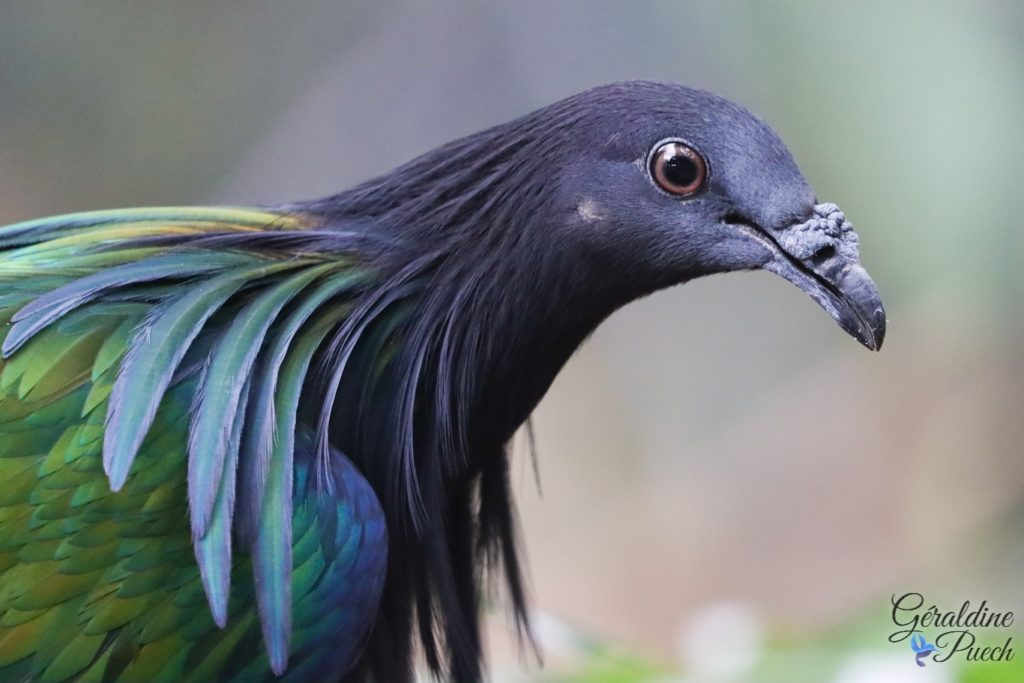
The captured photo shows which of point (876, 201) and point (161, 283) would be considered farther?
point (876, 201)

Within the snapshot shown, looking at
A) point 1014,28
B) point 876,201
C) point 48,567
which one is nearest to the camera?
point 48,567

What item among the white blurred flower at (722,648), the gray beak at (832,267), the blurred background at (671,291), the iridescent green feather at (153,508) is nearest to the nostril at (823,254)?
the gray beak at (832,267)

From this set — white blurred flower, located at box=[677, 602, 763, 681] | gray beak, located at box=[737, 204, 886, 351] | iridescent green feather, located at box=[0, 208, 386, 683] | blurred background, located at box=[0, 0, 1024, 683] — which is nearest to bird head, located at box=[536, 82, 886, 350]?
gray beak, located at box=[737, 204, 886, 351]

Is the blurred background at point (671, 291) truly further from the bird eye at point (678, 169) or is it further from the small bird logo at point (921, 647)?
the bird eye at point (678, 169)

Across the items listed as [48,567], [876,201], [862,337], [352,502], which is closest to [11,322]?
[48,567]

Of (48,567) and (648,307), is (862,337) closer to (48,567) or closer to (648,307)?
(48,567)

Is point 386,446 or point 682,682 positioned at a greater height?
point 386,446
